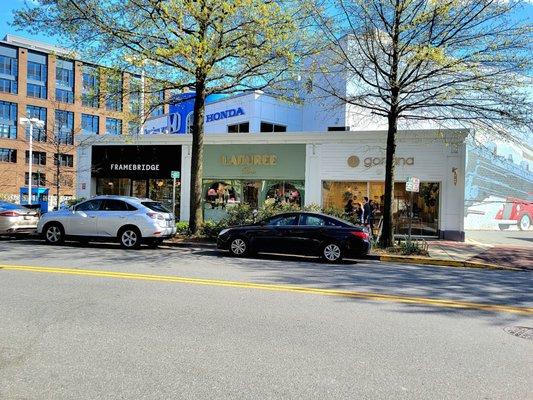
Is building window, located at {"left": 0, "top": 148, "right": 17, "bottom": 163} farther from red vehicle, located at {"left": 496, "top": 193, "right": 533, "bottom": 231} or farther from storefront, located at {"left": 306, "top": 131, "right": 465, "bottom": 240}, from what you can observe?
red vehicle, located at {"left": 496, "top": 193, "right": 533, "bottom": 231}

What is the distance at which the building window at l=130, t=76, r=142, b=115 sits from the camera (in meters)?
17.5

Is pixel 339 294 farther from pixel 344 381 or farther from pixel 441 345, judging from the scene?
pixel 344 381

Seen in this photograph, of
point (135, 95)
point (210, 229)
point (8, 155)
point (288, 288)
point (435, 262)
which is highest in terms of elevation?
point (8, 155)

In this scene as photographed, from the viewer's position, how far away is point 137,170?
25641 millimetres

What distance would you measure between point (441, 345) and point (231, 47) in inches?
497

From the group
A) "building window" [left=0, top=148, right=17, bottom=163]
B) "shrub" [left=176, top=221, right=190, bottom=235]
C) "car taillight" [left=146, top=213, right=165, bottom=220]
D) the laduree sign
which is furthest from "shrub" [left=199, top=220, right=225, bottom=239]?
"building window" [left=0, top=148, right=17, bottom=163]

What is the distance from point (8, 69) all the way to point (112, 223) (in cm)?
6488

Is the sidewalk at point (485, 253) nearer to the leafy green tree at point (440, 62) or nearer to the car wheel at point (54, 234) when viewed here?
the leafy green tree at point (440, 62)

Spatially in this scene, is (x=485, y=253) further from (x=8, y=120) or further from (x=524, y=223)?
(x=8, y=120)

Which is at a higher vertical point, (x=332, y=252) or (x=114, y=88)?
(x=114, y=88)

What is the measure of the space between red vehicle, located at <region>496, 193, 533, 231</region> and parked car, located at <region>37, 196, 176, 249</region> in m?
17.5

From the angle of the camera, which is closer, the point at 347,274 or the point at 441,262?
the point at 347,274

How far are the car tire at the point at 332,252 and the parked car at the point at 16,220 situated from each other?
1067 centimetres

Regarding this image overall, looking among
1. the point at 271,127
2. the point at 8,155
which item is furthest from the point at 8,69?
the point at 271,127
